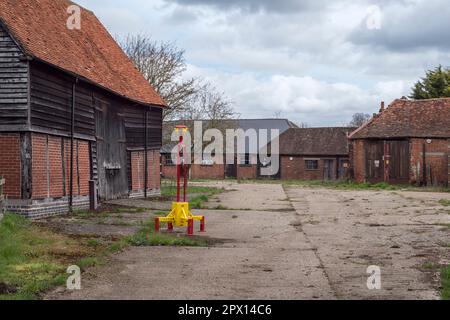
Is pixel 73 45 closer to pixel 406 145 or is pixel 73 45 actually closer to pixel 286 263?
pixel 286 263

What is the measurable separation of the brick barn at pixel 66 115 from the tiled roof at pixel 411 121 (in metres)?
18.7

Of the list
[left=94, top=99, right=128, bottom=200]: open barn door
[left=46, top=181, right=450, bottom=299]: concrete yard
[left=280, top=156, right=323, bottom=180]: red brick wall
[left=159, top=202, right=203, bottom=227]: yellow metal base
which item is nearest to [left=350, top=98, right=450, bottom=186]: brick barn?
[left=280, top=156, right=323, bottom=180]: red brick wall

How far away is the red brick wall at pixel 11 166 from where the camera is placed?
49.4 ft

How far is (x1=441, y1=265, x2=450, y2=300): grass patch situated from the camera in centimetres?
692

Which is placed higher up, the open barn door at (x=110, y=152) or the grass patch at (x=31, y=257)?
the open barn door at (x=110, y=152)

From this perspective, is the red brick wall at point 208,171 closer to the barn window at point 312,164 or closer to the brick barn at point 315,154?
the brick barn at point 315,154

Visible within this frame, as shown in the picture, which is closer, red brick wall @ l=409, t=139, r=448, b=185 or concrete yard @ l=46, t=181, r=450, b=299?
concrete yard @ l=46, t=181, r=450, b=299

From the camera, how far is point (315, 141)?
5884cm

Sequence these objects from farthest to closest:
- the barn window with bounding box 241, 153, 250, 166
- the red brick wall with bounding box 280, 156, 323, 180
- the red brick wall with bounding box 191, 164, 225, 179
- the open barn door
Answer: the red brick wall with bounding box 191, 164, 225, 179 → the barn window with bounding box 241, 153, 250, 166 → the red brick wall with bounding box 280, 156, 323, 180 → the open barn door

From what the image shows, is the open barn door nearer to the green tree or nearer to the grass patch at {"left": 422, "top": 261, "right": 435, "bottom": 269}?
the grass patch at {"left": 422, "top": 261, "right": 435, "bottom": 269}

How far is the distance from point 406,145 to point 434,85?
1371cm
